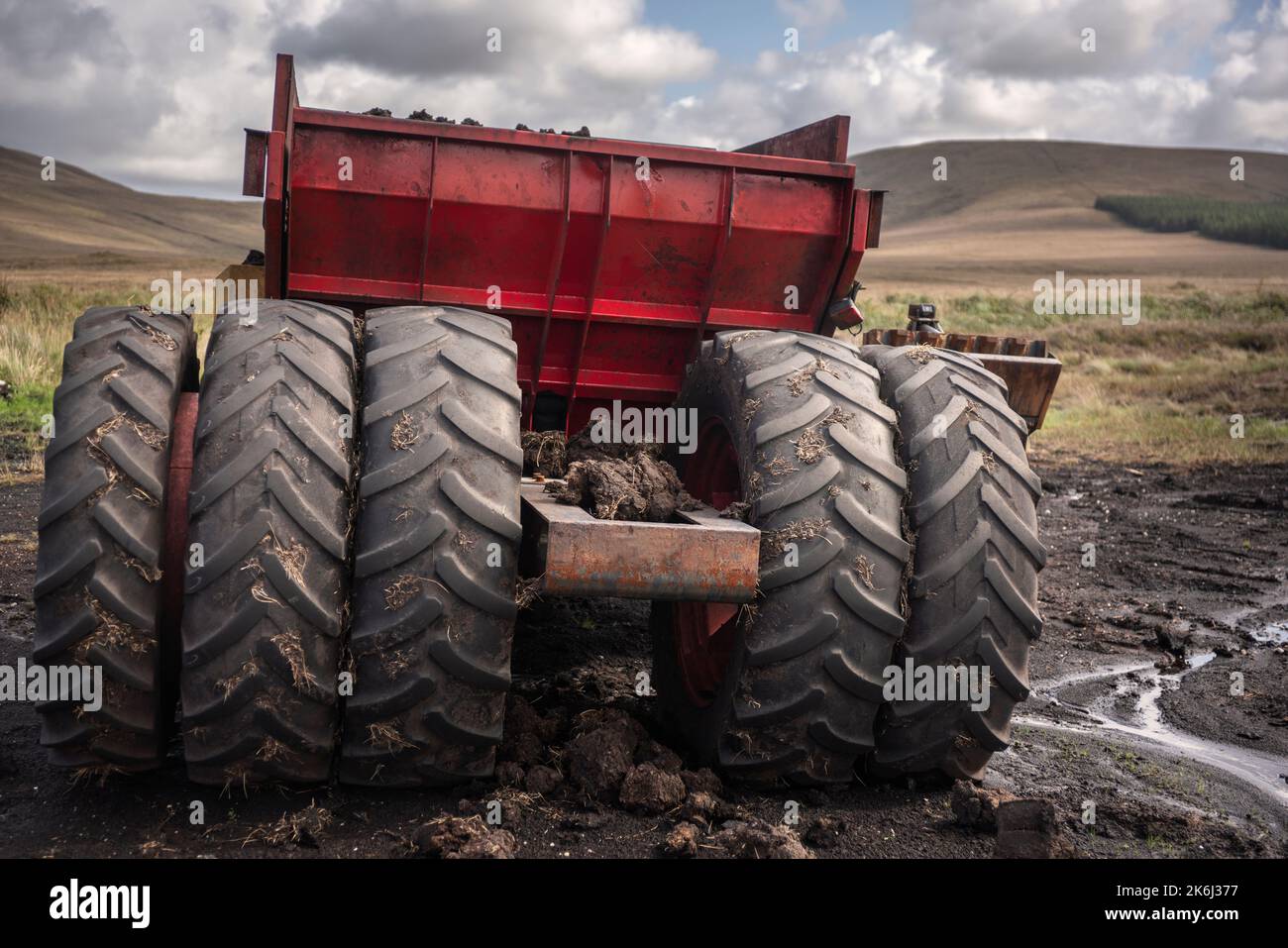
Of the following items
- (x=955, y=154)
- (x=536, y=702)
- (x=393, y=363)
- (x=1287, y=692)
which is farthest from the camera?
(x=955, y=154)

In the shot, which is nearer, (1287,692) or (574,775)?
(574,775)

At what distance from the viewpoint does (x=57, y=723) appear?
335 cm

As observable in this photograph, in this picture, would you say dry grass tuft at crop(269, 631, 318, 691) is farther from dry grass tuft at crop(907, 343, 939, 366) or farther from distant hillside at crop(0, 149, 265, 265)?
distant hillside at crop(0, 149, 265, 265)

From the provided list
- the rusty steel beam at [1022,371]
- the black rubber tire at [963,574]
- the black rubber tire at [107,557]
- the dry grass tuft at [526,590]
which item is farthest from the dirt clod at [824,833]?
the rusty steel beam at [1022,371]

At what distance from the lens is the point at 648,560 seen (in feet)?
10.9

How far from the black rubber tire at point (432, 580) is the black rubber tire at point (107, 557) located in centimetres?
62

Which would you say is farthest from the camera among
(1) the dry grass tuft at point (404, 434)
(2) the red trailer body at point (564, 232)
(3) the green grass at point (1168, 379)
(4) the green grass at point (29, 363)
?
(3) the green grass at point (1168, 379)

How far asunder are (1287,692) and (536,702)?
4.04 meters

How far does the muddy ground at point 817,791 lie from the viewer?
11.0 ft

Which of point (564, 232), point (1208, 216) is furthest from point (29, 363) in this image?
point (1208, 216)

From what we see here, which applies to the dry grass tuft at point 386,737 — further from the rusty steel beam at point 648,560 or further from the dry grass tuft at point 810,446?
the dry grass tuft at point 810,446

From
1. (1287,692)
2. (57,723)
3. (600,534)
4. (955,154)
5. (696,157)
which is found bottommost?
(1287,692)
